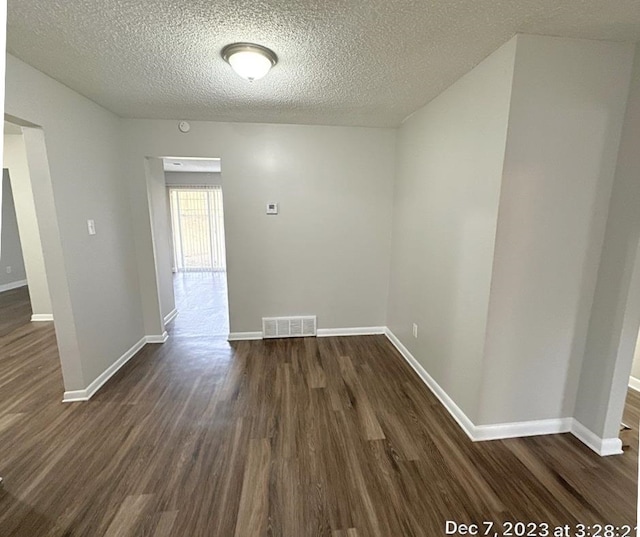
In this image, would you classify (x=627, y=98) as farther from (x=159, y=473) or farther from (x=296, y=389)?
(x=159, y=473)

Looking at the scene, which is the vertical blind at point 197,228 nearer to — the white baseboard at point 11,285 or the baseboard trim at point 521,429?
the white baseboard at point 11,285

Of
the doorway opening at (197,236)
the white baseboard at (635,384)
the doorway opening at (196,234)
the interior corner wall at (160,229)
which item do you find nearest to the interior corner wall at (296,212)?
the interior corner wall at (160,229)

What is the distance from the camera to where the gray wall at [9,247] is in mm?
5648

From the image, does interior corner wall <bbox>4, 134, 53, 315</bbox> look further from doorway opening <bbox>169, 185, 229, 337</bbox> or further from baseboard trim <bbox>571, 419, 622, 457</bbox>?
baseboard trim <bbox>571, 419, 622, 457</bbox>

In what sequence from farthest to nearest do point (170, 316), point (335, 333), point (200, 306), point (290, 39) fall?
point (200, 306), point (170, 316), point (335, 333), point (290, 39)

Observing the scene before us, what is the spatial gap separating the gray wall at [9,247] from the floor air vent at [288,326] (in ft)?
16.8

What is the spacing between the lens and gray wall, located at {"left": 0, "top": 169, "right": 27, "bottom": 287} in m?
5.65

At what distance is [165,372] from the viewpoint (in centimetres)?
299

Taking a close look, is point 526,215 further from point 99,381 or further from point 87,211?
point 99,381

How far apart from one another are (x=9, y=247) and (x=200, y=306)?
3.92m

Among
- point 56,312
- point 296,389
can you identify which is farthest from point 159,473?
point 56,312

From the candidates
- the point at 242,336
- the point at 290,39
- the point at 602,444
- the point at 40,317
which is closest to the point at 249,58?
the point at 290,39

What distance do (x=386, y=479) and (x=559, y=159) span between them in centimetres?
207

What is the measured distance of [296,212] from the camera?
353cm
